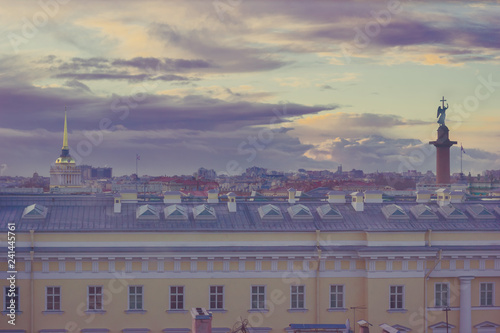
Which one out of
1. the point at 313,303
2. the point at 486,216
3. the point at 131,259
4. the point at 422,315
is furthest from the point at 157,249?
the point at 486,216

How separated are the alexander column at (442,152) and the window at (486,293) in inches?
3395

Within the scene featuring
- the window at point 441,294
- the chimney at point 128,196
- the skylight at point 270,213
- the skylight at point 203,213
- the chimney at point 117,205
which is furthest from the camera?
the chimney at point 128,196

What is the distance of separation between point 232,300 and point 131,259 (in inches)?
172

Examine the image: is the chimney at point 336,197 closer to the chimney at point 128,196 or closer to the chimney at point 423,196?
the chimney at point 423,196

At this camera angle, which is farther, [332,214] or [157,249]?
[332,214]

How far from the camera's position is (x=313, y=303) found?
3669 centimetres

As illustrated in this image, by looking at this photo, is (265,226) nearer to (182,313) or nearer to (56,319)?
(182,313)

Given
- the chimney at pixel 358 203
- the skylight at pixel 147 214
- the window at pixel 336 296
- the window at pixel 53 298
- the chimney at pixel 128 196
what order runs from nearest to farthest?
the window at pixel 53 298, the window at pixel 336 296, the skylight at pixel 147 214, the chimney at pixel 128 196, the chimney at pixel 358 203

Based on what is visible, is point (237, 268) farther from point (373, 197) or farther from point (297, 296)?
point (373, 197)

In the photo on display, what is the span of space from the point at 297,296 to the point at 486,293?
814cm

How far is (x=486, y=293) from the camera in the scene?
37.9 m

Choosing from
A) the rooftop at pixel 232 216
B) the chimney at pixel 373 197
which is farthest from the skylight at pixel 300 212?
the chimney at pixel 373 197

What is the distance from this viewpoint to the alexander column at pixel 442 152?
123188mm

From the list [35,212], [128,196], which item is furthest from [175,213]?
[35,212]
